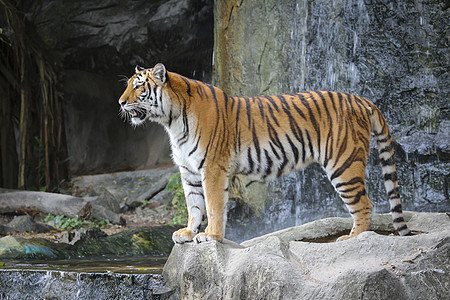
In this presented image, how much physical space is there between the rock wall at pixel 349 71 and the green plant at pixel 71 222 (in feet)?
8.39

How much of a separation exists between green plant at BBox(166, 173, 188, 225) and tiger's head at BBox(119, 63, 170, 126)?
5.22 m

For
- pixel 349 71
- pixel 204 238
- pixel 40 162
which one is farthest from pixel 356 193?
pixel 40 162

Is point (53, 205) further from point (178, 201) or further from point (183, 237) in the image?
point (183, 237)

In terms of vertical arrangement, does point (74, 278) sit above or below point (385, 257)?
below

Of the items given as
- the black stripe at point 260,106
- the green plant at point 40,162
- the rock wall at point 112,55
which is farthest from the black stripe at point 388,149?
the green plant at point 40,162

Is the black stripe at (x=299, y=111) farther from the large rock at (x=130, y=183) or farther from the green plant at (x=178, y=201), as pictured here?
the large rock at (x=130, y=183)

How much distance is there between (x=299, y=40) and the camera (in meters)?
8.38

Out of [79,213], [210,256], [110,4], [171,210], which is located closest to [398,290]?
[210,256]

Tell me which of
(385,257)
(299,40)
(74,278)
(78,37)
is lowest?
(74,278)

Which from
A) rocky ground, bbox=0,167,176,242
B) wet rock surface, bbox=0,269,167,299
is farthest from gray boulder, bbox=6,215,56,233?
wet rock surface, bbox=0,269,167,299

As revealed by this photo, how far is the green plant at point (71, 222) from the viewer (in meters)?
9.11

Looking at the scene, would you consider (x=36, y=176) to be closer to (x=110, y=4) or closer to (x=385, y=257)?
(x=110, y=4)

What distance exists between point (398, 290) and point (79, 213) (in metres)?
7.15

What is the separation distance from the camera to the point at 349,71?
8.05m
